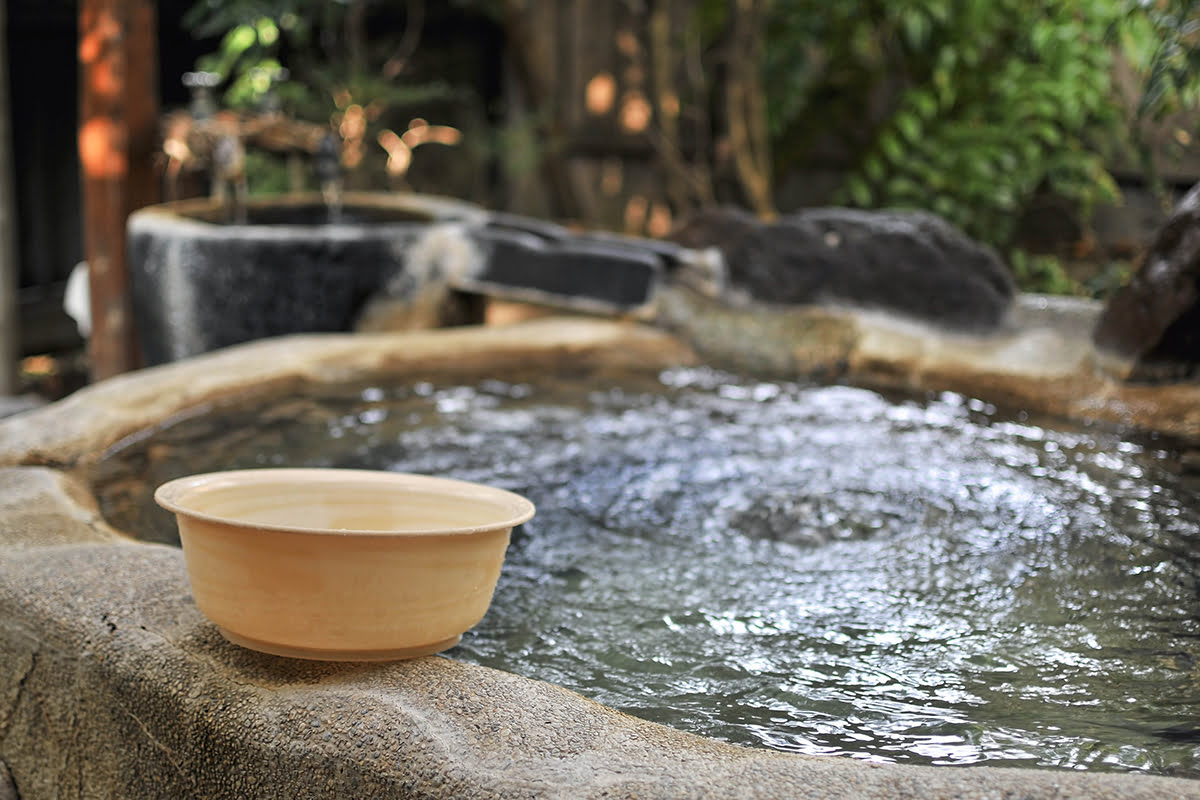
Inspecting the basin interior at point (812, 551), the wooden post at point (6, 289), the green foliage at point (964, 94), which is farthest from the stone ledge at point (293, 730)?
the green foliage at point (964, 94)

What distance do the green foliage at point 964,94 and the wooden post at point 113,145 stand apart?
3.92 meters

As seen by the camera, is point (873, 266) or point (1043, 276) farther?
point (1043, 276)

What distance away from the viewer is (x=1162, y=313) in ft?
11.3

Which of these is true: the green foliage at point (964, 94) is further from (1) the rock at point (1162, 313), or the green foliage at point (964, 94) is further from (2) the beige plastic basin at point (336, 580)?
(2) the beige plastic basin at point (336, 580)

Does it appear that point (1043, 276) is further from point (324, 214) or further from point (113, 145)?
point (113, 145)

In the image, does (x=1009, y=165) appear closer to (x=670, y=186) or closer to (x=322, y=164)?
(x=670, y=186)

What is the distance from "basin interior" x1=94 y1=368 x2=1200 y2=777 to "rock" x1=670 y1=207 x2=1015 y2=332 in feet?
1.68

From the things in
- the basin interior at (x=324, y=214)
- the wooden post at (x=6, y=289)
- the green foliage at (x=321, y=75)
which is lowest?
the wooden post at (x=6, y=289)

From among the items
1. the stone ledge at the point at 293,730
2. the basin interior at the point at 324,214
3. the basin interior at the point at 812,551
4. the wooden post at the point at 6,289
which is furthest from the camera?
the wooden post at the point at 6,289

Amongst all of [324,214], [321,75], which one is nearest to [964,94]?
[324,214]

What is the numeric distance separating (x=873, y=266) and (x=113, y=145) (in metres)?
3.24

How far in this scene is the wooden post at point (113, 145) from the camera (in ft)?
16.4

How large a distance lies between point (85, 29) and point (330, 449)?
2959mm

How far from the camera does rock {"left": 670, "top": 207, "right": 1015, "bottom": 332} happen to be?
4156mm
